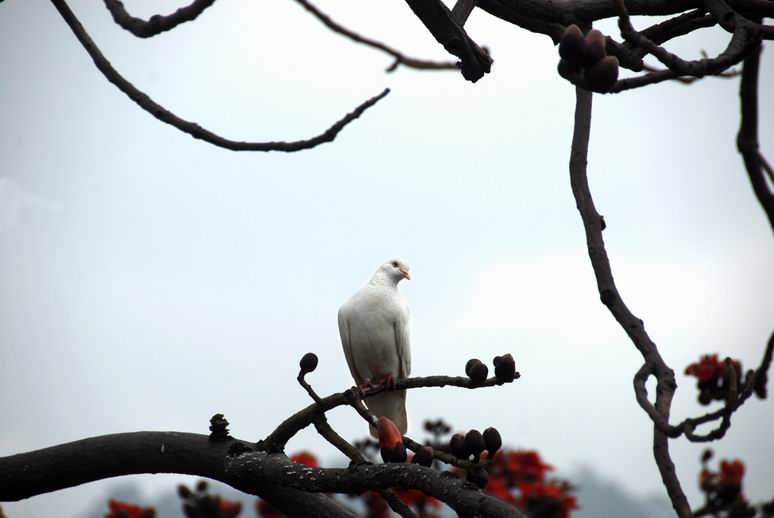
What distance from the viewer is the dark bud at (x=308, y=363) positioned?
108 inches

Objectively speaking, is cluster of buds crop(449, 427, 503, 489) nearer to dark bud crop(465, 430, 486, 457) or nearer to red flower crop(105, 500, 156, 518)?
dark bud crop(465, 430, 486, 457)

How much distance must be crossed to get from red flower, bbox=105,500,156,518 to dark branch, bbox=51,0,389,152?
178 centimetres

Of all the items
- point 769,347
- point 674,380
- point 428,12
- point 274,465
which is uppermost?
Answer: point 428,12

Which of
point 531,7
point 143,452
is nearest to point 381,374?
point 143,452

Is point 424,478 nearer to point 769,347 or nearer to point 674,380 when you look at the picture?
point 674,380

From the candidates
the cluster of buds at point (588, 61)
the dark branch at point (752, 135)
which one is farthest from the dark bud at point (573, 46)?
the dark branch at point (752, 135)

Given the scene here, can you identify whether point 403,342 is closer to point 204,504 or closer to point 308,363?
point 204,504

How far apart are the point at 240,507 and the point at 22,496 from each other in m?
0.92

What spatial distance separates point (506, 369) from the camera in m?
2.45

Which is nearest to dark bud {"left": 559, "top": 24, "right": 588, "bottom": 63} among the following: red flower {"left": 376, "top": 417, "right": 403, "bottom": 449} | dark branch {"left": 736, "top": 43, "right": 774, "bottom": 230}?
dark branch {"left": 736, "top": 43, "right": 774, "bottom": 230}

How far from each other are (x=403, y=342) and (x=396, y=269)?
59cm

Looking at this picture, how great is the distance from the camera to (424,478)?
217cm

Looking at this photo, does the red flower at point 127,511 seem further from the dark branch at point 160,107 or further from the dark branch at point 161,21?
the dark branch at point 161,21

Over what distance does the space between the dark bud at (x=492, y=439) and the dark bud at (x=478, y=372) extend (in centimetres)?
14
